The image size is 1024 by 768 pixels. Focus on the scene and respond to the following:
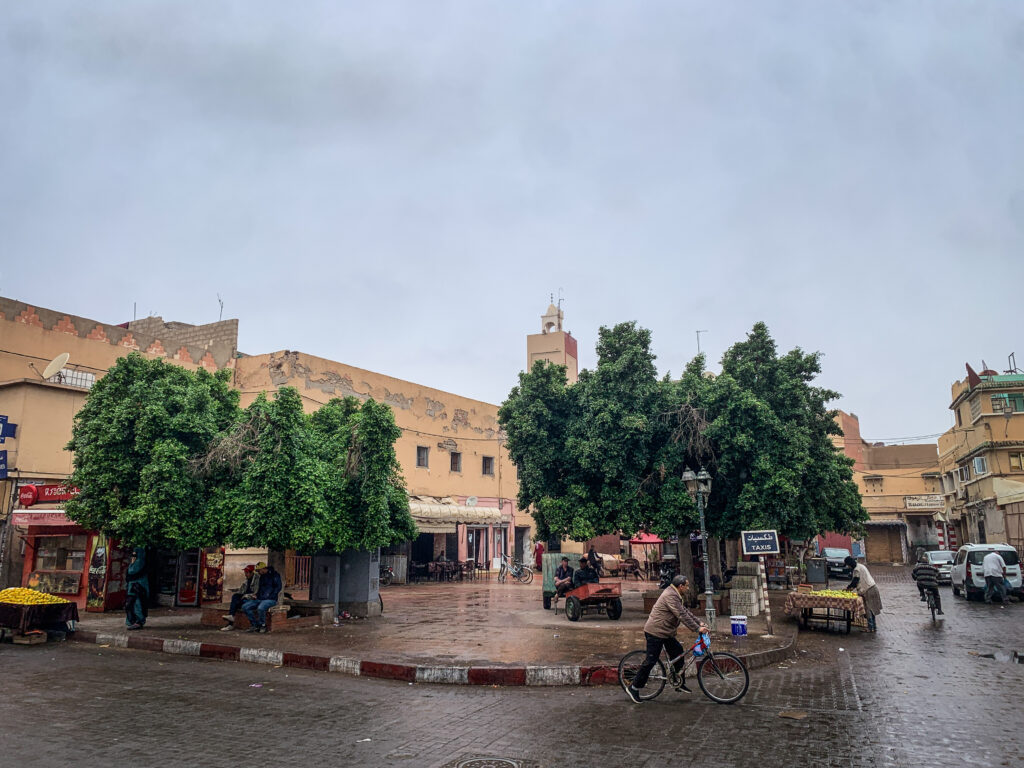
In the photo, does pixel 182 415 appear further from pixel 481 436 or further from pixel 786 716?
pixel 481 436

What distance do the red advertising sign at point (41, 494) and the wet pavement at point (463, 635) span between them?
401 cm

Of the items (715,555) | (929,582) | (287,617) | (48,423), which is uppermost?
(48,423)

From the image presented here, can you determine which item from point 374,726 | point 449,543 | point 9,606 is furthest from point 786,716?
point 449,543

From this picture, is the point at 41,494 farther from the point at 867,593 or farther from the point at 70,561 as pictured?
the point at 867,593

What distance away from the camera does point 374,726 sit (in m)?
7.07

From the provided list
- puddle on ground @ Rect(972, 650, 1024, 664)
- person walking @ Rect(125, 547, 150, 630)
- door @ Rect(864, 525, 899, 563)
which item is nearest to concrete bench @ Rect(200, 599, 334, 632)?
person walking @ Rect(125, 547, 150, 630)

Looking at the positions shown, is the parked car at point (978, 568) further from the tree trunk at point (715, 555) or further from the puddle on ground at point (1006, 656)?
the puddle on ground at point (1006, 656)

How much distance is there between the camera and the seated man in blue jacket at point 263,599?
1388cm

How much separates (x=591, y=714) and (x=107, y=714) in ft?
17.1

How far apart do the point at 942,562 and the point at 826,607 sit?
19.6 m

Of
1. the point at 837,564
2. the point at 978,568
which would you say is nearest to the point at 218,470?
the point at 978,568

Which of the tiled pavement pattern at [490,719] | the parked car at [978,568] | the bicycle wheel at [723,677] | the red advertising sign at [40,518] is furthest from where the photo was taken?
the parked car at [978,568]

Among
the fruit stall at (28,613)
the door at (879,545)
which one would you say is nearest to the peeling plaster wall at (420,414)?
the fruit stall at (28,613)

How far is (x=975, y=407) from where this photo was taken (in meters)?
42.0
